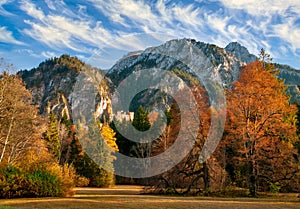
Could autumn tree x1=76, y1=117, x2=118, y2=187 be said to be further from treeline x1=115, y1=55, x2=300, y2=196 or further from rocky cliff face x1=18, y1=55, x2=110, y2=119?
rocky cliff face x1=18, y1=55, x2=110, y2=119

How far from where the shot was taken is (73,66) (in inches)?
7569

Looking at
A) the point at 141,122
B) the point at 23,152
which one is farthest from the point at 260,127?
the point at 141,122

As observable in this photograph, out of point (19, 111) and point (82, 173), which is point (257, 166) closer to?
point (19, 111)

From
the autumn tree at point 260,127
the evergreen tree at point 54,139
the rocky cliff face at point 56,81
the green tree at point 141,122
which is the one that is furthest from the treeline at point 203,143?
the rocky cliff face at point 56,81

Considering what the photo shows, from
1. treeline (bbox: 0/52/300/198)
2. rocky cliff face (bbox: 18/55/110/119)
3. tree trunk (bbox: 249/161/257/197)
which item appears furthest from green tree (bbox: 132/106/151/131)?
rocky cliff face (bbox: 18/55/110/119)

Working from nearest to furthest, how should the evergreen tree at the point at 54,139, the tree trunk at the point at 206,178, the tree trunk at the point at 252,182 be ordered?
the tree trunk at the point at 252,182, the tree trunk at the point at 206,178, the evergreen tree at the point at 54,139

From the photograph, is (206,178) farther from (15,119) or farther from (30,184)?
(15,119)

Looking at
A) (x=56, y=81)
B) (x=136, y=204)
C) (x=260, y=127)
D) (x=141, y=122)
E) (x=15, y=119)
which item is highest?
(x=56, y=81)

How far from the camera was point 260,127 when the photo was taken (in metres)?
25.0

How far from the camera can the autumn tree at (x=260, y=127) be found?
81.4ft

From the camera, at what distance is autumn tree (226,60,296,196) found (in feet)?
81.4

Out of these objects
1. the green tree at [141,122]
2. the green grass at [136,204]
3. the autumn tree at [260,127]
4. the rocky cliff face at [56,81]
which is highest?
the rocky cliff face at [56,81]

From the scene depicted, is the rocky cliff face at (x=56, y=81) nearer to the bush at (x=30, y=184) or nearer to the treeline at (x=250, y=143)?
the treeline at (x=250, y=143)

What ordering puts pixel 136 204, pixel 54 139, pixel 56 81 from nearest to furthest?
pixel 136 204
pixel 54 139
pixel 56 81
